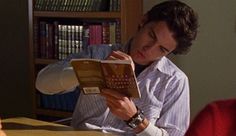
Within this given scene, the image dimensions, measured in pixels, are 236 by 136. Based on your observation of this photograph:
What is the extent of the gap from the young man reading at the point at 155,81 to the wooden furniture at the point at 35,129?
129 millimetres

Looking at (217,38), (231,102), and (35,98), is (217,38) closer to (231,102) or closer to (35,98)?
(35,98)

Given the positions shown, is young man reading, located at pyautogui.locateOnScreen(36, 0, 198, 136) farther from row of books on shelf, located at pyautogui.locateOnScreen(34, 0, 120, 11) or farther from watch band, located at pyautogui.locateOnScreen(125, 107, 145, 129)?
row of books on shelf, located at pyautogui.locateOnScreen(34, 0, 120, 11)

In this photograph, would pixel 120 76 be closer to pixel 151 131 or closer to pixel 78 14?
pixel 151 131

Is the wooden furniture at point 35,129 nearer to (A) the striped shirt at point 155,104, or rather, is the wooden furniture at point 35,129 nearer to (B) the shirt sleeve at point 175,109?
(A) the striped shirt at point 155,104

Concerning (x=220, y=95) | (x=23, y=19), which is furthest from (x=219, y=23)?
(x=23, y=19)

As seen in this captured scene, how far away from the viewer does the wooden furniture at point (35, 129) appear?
1613 mm

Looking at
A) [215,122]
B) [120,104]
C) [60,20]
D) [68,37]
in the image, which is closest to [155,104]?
[120,104]

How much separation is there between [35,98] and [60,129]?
5.18ft

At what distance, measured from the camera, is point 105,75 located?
4.93ft

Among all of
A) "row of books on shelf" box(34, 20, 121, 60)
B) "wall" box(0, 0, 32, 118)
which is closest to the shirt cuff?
"row of books on shelf" box(34, 20, 121, 60)

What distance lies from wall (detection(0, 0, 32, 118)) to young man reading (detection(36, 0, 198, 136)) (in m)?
1.63

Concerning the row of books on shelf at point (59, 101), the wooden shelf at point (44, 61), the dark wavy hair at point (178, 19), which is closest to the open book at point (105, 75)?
the dark wavy hair at point (178, 19)

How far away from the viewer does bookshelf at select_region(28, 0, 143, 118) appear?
2.71 m

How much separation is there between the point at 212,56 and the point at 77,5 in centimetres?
92
